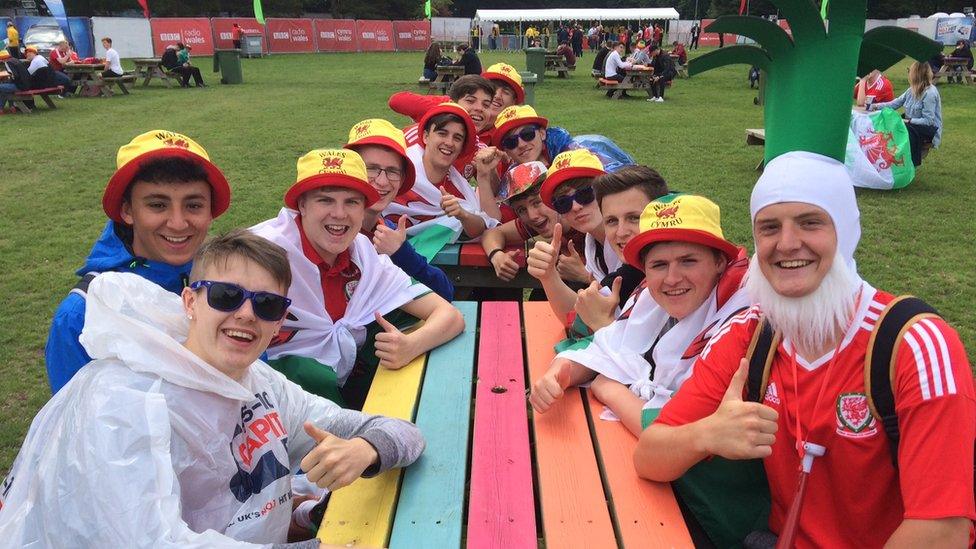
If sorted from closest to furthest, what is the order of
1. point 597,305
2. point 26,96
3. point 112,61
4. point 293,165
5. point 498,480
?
1. point 498,480
2. point 597,305
3. point 293,165
4. point 26,96
5. point 112,61

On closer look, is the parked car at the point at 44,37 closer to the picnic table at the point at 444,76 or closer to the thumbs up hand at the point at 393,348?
the picnic table at the point at 444,76

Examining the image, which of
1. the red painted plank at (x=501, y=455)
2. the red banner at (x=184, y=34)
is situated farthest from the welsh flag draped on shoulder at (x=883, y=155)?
the red banner at (x=184, y=34)

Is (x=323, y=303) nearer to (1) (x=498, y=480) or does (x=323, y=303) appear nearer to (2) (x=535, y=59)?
(1) (x=498, y=480)

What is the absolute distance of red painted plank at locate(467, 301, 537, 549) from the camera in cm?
198

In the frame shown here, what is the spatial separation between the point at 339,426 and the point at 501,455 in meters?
0.54

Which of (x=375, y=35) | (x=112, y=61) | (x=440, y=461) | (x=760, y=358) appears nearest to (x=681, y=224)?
(x=760, y=358)

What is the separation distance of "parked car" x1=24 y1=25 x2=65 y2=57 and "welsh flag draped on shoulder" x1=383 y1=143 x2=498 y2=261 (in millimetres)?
24480

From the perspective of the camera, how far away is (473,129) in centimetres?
486

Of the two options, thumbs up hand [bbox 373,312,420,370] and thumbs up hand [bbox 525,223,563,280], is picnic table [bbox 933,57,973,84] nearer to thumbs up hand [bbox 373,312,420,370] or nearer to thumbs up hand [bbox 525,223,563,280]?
thumbs up hand [bbox 525,223,563,280]

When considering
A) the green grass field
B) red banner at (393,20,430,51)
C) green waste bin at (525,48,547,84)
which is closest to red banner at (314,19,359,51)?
red banner at (393,20,430,51)

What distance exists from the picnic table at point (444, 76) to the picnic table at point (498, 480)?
18486 millimetres

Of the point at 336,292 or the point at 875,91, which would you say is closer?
the point at 336,292

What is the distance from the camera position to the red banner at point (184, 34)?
31.5 metres

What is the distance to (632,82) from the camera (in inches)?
774
